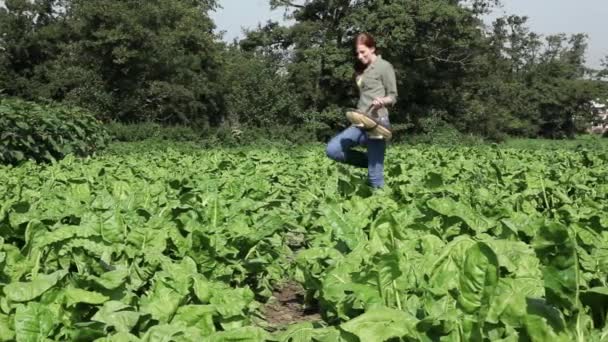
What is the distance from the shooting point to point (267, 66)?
1495 inches

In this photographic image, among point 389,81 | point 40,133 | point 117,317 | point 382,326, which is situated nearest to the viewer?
point 382,326

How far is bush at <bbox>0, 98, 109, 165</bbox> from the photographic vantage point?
10.4 metres

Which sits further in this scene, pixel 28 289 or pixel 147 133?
pixel 147 133

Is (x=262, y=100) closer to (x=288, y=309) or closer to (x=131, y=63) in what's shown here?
(x=131, y=63)

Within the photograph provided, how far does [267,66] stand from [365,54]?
31.8 m

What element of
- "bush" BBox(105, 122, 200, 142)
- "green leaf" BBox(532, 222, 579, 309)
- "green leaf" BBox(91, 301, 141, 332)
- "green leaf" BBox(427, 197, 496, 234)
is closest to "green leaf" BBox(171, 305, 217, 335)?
"green leaf" BBox(91, 301, 141, 332)

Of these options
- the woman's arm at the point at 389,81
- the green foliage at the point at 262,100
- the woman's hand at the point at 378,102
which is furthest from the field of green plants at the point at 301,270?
the green foliage at the point at 262,100

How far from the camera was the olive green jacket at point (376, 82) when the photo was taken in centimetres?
655

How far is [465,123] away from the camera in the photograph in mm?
42469

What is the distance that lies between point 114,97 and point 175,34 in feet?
16.7

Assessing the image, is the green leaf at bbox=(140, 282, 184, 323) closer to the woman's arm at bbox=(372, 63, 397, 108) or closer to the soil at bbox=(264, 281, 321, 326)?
the soil at bbox=(264, 281, 321, 326)

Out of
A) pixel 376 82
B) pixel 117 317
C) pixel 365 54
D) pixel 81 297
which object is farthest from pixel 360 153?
pixel 117 317

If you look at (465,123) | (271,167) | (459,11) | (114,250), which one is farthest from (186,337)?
(465,123)

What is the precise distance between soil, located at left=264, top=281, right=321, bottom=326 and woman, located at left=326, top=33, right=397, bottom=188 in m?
2.26
